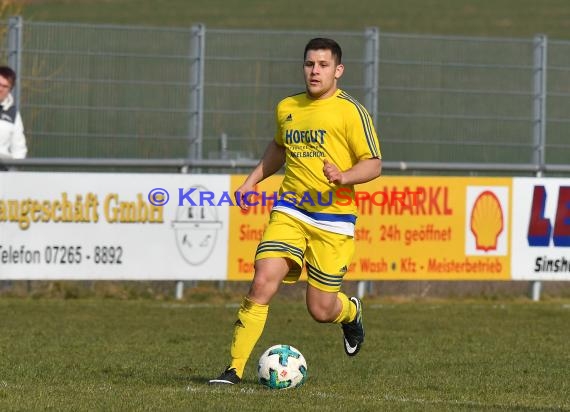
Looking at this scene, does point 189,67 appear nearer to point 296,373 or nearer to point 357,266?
point 357,266

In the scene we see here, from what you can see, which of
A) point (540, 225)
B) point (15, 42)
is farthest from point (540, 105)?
point (15, 42)

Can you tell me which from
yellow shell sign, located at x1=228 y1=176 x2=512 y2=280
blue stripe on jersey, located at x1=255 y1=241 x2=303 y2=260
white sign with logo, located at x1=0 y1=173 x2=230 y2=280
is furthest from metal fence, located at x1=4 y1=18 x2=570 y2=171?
blue stripe on jersey, located at x1=255 y1=241 x2=303 y2=260

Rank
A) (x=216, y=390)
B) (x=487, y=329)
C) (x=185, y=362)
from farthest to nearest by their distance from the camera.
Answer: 1. (x=487, y=329)
2. (x=185, y=362)
3. (x=216, y=390)

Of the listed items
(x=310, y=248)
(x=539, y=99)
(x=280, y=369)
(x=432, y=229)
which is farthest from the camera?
Answer: (x=539, y=99)

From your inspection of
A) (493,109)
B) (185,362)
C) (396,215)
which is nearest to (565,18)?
(493,109)

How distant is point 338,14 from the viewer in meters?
42.8

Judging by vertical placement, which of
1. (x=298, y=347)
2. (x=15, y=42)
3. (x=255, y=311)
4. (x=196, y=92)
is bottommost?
(x=298, y=347)

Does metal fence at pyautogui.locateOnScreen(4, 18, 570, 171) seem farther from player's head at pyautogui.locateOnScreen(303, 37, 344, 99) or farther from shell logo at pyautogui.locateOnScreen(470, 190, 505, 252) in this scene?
player's head at pyautogui.locateOnScreen(303, 37, 344, 99)

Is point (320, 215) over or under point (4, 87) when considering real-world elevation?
under

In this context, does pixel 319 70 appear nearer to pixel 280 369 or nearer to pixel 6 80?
pixel 280 369

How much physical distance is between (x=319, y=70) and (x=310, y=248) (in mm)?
1133

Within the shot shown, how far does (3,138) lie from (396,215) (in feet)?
14.2

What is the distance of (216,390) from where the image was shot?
8516mm

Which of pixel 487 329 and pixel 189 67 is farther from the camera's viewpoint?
pixel 189 67
